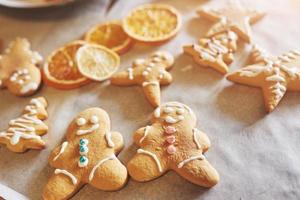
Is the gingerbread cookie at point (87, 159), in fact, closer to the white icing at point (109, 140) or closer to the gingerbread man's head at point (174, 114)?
the white icing at point (109, 140)

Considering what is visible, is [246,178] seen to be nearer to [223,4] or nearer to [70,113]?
[70,113]

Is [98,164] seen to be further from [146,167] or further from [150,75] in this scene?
[150,75]

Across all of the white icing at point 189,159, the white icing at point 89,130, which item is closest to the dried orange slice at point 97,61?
the white icing at point 89,130

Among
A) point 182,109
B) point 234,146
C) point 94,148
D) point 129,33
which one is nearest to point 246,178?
point 234,146

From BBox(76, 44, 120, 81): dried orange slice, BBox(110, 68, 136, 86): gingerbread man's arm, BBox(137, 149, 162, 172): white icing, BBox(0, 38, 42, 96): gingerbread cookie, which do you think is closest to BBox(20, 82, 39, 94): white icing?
BBox(0, 38, 42, 96): gingerbread cookie

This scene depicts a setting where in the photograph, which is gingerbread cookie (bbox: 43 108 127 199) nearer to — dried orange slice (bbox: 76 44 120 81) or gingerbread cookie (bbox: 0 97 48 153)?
gingerbread cookie (bbox: 0 97 48 153)
